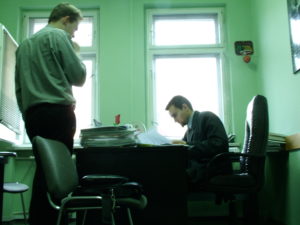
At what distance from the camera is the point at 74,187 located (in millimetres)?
1654

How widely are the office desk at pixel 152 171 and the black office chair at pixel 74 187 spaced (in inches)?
10.5

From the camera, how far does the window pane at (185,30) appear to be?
4.11m

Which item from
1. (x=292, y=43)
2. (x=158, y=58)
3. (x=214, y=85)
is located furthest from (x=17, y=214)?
(x=292, y=43)

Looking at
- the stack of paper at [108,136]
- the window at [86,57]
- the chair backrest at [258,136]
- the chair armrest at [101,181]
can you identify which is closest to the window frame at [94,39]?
the window at [86,57]

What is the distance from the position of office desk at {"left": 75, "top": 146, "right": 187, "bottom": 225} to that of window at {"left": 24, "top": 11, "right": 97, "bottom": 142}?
6.51ft

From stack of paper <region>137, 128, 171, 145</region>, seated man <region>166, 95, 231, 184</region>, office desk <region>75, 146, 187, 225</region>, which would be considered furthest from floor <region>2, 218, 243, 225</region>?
office desk <region>75, 146, 187, 225</region>

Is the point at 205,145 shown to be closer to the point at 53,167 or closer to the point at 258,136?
the point at 258,136

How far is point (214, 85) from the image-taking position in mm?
4047

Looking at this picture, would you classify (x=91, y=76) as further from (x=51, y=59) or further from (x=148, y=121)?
(x=51, y=59)

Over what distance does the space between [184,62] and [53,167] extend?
2.85 m

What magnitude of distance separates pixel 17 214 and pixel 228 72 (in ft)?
8.53

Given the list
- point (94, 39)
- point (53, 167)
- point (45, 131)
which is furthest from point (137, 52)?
point (53, 167)

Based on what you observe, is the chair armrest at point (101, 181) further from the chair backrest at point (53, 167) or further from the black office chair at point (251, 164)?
the black office chair at point (251, 164)

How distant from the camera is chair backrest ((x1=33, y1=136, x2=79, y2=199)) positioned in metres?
1.44
